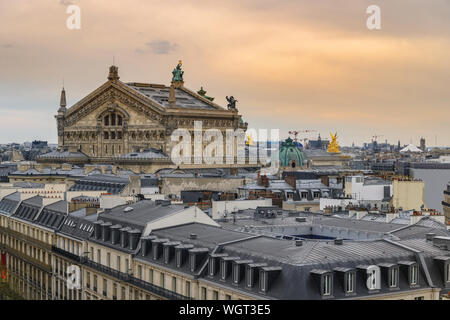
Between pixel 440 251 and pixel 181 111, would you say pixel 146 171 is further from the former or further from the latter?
pixel 440 251

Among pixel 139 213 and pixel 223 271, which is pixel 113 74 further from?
pixel 223 271

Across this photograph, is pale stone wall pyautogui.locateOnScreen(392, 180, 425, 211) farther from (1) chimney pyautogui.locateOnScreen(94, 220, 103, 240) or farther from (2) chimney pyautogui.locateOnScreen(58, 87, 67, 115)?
(2) chimney pyautogui.locateOnScreen(58, 87, 67, 115)

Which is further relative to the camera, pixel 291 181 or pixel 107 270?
pixel 291 181

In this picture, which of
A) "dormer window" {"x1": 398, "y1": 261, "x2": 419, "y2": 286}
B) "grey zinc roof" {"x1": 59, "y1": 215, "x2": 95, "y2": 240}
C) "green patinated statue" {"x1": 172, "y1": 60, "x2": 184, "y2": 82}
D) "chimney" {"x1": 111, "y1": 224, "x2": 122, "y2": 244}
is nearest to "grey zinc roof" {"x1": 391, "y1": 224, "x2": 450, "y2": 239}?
"dormer window" {"x1": 398, "y1": 261, "x2": 419, "y2": 286}

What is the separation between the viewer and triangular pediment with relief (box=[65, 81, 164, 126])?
129375mm

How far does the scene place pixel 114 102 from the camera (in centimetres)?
13488

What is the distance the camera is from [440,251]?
41156 millimetres

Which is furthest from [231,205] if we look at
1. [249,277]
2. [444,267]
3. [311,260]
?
[311,260]

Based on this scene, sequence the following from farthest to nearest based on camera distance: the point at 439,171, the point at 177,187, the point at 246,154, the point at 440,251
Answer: the point at 246,154 < the point at 439,171 < the point at 177,187 < the point at 440,251

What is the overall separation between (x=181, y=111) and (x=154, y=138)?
5.34m

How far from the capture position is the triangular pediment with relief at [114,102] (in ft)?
424

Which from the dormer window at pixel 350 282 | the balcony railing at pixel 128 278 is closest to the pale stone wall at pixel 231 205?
the balcony railing at pixel 128 278

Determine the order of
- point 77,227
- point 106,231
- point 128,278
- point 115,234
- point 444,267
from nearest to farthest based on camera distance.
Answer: point 444,267
point 128,278
point 115,234
point 106,231
point 77,227
